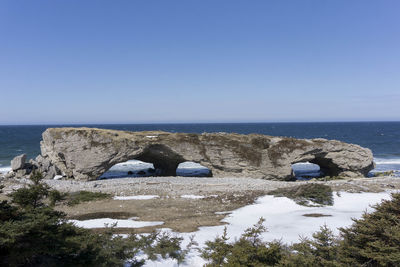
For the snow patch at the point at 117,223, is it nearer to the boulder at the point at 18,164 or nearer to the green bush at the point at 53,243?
the green bush at the point at 53,243

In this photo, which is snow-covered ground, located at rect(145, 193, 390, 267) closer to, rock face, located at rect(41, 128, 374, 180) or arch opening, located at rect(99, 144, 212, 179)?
rock face, located at rect(41, 128, 374, 180)

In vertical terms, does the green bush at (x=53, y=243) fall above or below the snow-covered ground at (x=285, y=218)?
above

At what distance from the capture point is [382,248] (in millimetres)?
6016

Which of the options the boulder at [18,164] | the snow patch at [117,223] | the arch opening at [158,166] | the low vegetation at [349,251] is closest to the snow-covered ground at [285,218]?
the low vegetation at [349,251]

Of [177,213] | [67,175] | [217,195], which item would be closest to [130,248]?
[177,213]

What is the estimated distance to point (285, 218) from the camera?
43.8 feet

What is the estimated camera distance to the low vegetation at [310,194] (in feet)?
53.3

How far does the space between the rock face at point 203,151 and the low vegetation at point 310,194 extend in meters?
10.3

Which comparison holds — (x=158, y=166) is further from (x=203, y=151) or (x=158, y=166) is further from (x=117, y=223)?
(x=117, y=223)

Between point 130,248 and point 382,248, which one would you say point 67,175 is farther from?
point 382,248

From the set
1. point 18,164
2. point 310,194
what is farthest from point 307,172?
point 18,164

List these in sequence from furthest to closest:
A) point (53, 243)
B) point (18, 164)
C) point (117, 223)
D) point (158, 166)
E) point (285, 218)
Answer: point (158, 166)
point (18, 164)
point (285, 218)
point (117, 223)
point (53, 243)

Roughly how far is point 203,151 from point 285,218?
16.4 meters

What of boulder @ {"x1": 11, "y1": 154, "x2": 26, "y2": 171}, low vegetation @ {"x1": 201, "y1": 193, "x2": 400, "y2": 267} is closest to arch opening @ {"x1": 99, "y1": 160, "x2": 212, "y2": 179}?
boulder @ {"x1": 11, "y1": 154, "x2": 26, "y2": 171}
